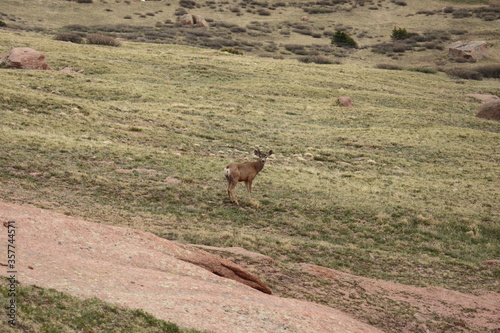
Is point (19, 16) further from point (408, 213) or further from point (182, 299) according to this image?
point (182, 299)

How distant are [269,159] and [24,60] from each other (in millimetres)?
24341

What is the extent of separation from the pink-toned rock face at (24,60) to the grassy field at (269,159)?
2180 millimetres

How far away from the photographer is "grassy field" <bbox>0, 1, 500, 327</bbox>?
19.0 metres

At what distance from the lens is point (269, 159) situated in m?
30.5

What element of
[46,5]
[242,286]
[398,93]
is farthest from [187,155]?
[46,5]

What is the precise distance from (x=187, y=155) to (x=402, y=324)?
16716 millimetres

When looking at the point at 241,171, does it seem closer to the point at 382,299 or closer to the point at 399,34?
the point at 382,299

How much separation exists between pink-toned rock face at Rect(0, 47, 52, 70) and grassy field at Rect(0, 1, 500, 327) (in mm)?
2180

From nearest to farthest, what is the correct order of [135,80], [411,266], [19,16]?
1. [411,266]
2. [135,80]
3. [19,16]

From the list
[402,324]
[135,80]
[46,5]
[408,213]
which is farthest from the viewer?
[46,5]

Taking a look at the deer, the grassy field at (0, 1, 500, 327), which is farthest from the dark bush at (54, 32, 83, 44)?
the deer

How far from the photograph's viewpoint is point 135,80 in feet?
152

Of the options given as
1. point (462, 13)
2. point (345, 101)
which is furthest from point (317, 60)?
point (462, 13)

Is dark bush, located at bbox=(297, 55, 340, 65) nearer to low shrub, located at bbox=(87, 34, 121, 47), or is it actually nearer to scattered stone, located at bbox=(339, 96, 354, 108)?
scattered stone, located at bbox=(339, 96, 354, 108)
